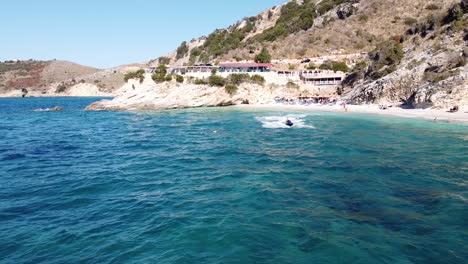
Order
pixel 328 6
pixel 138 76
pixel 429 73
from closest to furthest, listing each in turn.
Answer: pixel 429 73 → pixel 138 76 → pixel 328 6

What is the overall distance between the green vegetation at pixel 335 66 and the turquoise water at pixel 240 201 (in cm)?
4638

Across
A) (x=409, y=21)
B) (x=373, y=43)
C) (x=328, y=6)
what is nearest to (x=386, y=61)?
(x=373, y=43)

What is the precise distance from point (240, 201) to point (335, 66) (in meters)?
66.2

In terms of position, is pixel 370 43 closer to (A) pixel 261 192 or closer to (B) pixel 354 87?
(B) pixel 354 87

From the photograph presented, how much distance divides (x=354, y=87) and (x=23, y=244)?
6163 centimetres

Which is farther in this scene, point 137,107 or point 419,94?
point 137,107

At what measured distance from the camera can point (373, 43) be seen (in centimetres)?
8806

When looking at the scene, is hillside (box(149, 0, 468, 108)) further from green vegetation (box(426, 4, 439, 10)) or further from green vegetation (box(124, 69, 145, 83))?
green vegetation (box(124, 69, 145, 83))

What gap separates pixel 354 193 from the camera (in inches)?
625

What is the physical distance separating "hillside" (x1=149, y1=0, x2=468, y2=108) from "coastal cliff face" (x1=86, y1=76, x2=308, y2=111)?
15.7 metres

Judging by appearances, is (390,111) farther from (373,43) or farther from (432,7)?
(432,7)

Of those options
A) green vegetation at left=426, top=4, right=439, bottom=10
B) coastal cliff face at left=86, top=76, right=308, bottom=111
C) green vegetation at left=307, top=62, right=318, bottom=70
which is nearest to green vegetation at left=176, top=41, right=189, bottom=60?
coastal cliff face at left=86, top=76, right=308, bottom=111

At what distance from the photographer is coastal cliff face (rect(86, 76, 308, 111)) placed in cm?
6962

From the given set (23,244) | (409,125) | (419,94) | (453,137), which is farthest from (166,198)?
(419,94)
